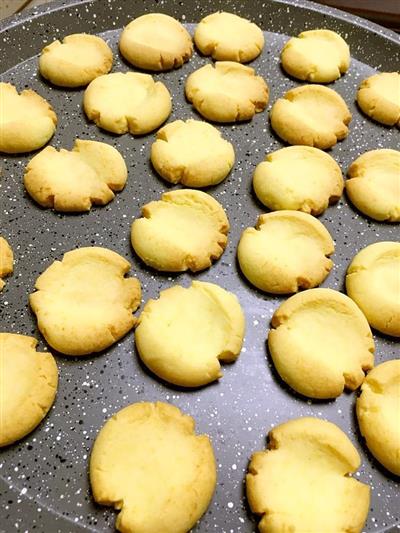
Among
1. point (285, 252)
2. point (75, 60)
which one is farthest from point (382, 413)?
point (75, 60)

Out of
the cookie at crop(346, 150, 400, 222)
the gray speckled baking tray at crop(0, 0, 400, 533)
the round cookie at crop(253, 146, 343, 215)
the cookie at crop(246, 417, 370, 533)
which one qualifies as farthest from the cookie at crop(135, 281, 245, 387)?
the cookie at crop(346, 150, 400, 222)

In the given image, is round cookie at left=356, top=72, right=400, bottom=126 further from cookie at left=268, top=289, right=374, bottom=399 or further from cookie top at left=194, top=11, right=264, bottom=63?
cookie at left=268, top=289, right=374, bottom=399

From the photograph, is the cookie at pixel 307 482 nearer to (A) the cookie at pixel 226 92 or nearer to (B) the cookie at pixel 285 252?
(B) the cookie at pixel 285 252

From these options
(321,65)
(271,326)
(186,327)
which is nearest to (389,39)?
(321,65)

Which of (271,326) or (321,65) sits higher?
(321,65)

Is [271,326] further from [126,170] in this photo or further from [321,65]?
[321,65]
